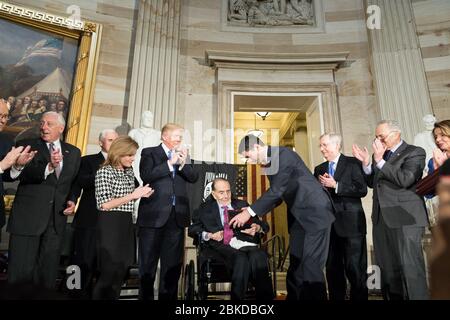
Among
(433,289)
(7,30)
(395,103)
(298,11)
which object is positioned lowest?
(433,289)

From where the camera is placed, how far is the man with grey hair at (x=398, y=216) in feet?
9.09

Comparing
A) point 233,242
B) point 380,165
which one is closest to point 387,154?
point 380,165

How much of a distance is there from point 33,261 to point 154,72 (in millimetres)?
4227

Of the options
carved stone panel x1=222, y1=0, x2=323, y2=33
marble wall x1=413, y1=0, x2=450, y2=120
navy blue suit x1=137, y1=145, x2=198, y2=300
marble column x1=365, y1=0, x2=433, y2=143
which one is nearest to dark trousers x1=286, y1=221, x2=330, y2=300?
navy blue suit x1=137, y1=145, x2=198, y2=300

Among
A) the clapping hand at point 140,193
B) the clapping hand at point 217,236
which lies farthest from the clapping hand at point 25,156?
the clapping hand at point 217,236

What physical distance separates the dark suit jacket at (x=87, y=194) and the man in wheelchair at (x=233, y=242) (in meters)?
1.04

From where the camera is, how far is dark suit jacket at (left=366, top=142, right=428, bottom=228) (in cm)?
282

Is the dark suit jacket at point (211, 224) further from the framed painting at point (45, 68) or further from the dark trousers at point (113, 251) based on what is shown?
the framed painting at point (45, 68)

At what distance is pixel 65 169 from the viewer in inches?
117

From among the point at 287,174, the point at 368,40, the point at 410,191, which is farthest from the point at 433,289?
the point at 368,40

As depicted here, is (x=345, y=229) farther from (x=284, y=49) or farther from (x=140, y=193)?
(x=284, y=49)

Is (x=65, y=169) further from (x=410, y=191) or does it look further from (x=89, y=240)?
(x=410, y=191)

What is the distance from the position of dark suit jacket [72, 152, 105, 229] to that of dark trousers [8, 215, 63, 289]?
228 millimetres

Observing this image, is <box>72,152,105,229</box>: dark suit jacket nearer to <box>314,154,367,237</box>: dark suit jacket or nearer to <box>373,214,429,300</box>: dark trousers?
<box>314,154,367,237</box>: dark suit jacket
